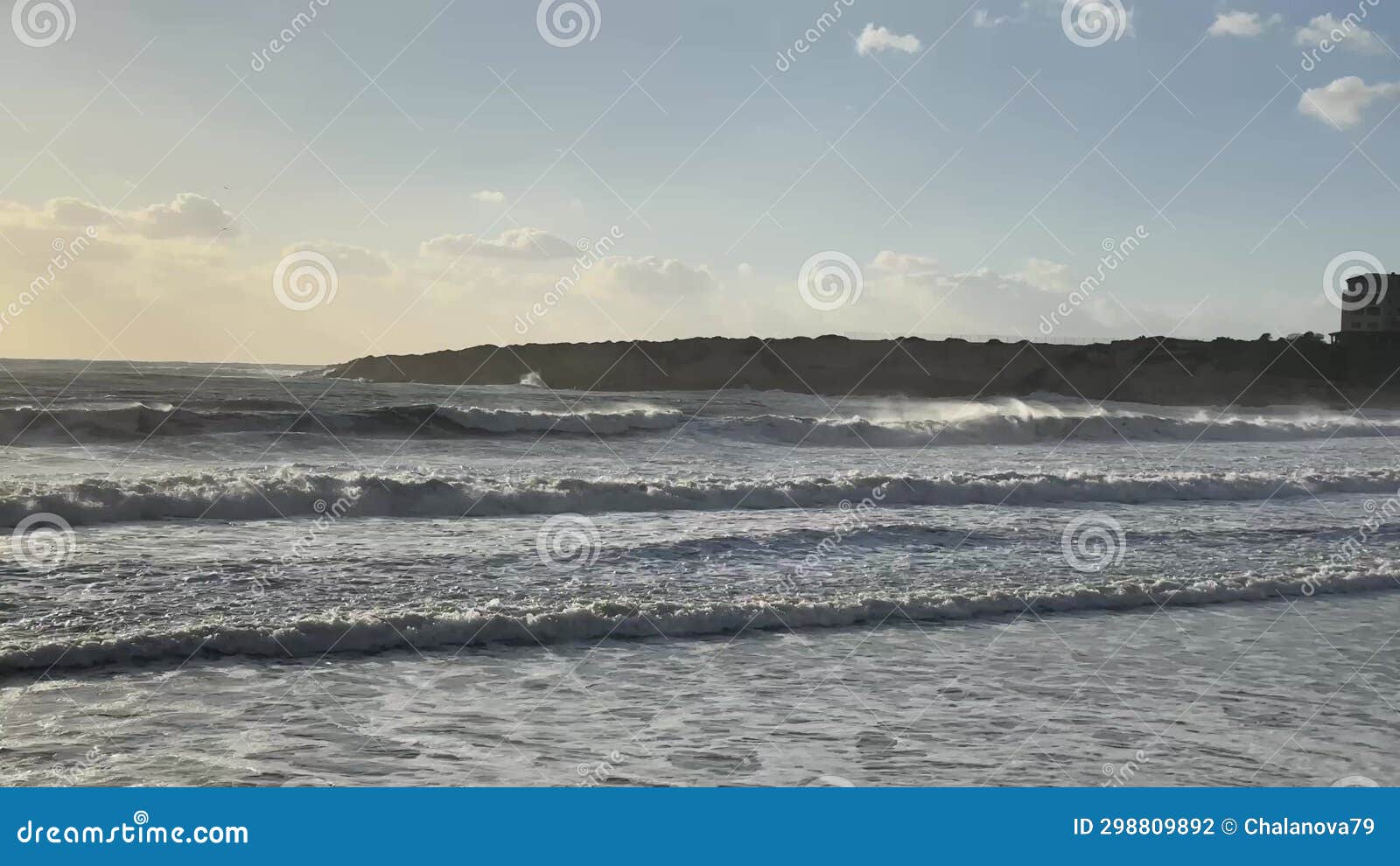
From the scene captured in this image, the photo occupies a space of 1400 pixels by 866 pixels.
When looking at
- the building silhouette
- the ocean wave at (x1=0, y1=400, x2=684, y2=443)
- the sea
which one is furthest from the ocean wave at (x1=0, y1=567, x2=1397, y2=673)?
the building silhouette

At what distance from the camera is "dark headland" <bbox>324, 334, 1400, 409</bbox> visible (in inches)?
2682

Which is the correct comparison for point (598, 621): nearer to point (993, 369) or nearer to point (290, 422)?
point (290, 422)

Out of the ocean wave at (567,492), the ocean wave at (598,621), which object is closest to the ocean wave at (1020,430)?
the ocean wave at (567,492)

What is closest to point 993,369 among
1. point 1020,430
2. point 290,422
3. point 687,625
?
point 1020,430

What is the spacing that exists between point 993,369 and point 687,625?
64570 mm

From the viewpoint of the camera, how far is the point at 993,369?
70250 millimetres

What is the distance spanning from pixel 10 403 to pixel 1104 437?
33351mm

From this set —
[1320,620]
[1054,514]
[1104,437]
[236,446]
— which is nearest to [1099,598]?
[1320,620]

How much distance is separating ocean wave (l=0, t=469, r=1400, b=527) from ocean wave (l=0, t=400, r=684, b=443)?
10.7 metres

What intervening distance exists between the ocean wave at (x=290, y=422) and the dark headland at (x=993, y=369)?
34820 millimetres

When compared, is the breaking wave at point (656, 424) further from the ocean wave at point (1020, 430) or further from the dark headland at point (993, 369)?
the dark headland at point (993, 369)

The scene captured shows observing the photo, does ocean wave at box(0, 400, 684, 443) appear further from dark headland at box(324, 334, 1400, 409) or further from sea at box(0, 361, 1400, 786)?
dark headland at box(324, 334, 1400, 409)

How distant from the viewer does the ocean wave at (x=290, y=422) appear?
25828 millimetres

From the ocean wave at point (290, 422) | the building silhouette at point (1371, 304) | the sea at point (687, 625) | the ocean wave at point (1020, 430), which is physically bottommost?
the sea at point (687, 625)
